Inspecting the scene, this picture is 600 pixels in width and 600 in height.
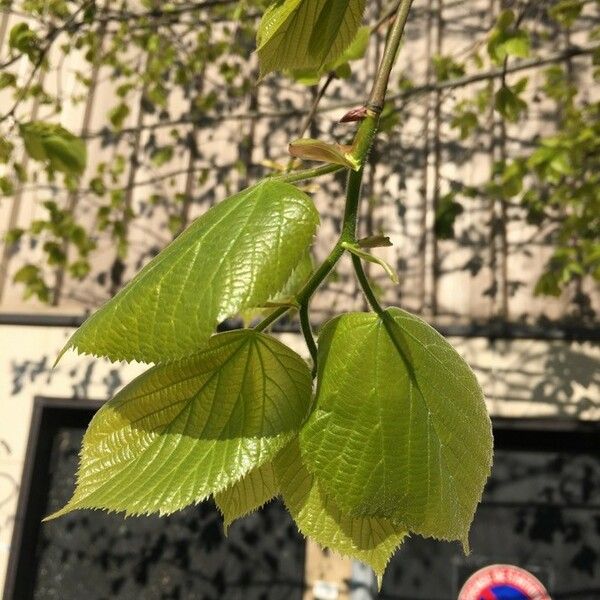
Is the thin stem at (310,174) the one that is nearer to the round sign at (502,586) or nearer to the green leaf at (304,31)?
the green leaf at (304,31)

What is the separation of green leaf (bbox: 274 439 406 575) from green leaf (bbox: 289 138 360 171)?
15cm

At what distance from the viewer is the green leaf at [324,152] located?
36 centimetres

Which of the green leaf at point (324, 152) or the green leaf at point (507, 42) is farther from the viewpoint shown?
the green leaf at point (507, 42)

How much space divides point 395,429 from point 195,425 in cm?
10

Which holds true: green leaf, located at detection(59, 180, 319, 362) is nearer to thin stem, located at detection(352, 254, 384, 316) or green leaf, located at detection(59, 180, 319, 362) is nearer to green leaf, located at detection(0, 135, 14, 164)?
thin stem, located at detection(352, 254, 384, 316)

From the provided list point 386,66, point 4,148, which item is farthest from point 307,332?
point 4,148

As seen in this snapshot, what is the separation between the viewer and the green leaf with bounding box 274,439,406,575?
385 millimetres

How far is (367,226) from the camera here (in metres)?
2.89

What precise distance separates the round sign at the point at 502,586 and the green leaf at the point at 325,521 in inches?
83.9

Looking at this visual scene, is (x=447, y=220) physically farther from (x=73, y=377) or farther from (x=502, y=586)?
(x=73, y=377)

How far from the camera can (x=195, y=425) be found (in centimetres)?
37

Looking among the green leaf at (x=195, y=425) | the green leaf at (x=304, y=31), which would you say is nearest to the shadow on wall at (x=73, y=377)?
the green leaf at (x=304, y=31)

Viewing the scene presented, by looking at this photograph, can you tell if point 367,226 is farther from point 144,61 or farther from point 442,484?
point 442,484

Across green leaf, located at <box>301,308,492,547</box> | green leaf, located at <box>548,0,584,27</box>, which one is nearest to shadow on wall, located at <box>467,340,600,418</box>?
green leaf, located at <box>548,0,584,27</box>
